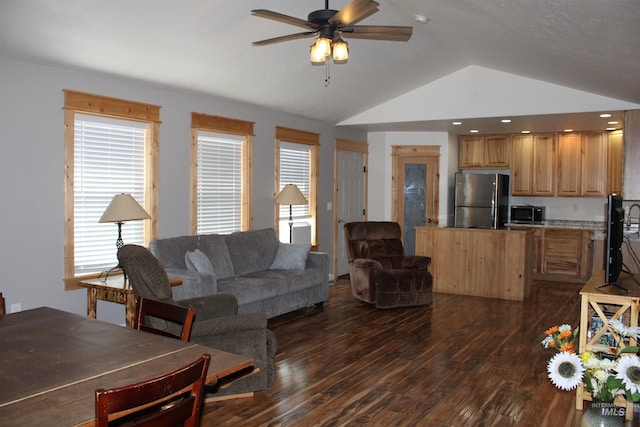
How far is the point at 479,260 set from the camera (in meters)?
7.01

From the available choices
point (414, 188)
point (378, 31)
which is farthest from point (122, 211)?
point (414, 188)

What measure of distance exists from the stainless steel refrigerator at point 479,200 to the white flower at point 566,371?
6.33 meters

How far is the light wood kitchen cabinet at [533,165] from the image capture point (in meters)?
8.58

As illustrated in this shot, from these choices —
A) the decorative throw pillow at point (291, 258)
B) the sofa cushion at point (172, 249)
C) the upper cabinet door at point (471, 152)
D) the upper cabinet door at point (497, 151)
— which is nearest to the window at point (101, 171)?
the sofa cushion at point (172, 249)

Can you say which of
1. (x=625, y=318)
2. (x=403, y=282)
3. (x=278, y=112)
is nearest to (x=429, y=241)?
(x=403, y=282)

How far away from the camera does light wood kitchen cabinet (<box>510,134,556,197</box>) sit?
8578 mm

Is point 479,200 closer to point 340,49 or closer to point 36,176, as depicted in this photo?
point 340,49

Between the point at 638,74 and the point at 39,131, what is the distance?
5219 millimetres

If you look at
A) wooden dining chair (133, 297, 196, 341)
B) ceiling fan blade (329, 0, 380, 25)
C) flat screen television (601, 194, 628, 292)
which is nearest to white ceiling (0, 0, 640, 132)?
ceiling fan blade (329, 0, 380, 25)

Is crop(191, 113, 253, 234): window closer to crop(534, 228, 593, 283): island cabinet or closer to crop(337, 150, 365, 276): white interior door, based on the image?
crop(337, 150, 365, 276): white interior door

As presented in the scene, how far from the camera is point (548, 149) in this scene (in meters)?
8.57

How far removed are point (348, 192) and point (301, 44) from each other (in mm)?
A: 3646

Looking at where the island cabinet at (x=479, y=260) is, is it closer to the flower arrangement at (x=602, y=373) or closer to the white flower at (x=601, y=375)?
the flower arrangement at (x=602, y=373)

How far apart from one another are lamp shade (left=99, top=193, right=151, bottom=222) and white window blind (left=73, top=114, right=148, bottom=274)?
53 centimetres
